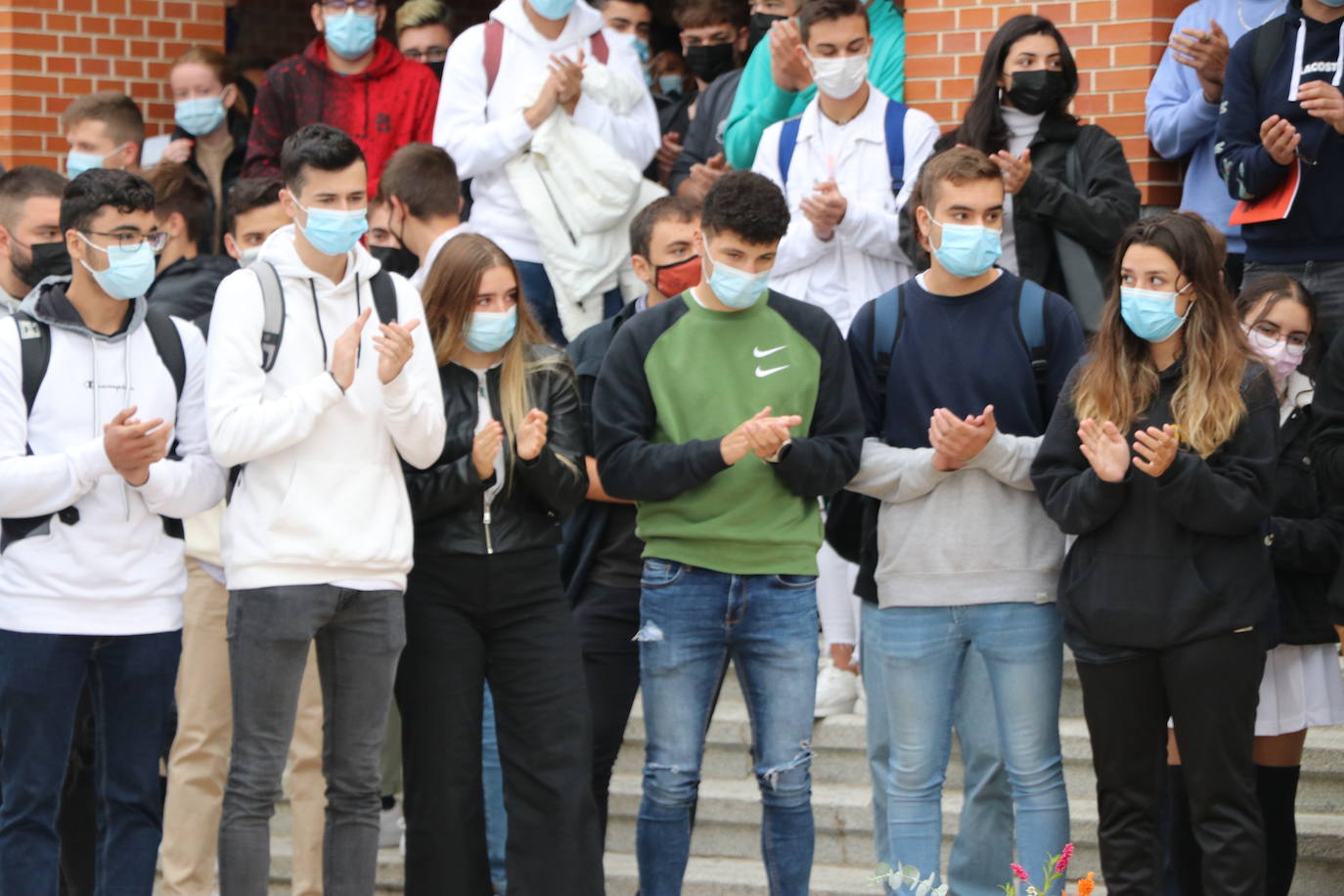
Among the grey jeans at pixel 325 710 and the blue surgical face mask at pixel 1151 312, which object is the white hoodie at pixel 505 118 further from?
the blue surgical face mask at pixel 1151 312

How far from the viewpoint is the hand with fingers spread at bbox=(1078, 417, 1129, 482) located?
15.9 ft

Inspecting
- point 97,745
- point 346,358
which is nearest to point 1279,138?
point 346,358

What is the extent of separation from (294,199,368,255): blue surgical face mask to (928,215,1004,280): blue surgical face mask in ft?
5.19

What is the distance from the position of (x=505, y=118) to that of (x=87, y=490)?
302cm

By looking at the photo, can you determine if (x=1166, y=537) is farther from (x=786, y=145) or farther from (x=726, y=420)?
(x=786, y=145)

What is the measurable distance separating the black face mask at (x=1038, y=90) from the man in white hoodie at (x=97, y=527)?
296 centimetres

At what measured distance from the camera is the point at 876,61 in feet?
25.9

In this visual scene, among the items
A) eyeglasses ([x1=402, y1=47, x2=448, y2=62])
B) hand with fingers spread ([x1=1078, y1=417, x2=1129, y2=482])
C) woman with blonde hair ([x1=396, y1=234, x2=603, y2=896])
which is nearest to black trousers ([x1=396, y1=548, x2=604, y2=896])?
woman with blonde hair ([x1=396, y1=234, x2=603, y2=896])

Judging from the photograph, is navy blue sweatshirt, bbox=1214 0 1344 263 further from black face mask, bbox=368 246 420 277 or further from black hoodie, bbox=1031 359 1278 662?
black face mask, bbox=368 246 420 277

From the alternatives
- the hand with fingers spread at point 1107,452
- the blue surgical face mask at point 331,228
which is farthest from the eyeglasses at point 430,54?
the hand with fingers spread at point 1107,452

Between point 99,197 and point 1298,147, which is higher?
point 1298,147

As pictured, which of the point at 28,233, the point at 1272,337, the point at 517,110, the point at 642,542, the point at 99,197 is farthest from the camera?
the point at 517,110

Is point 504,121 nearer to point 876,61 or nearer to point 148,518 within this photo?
point 876,61

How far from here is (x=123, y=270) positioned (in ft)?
16.6
